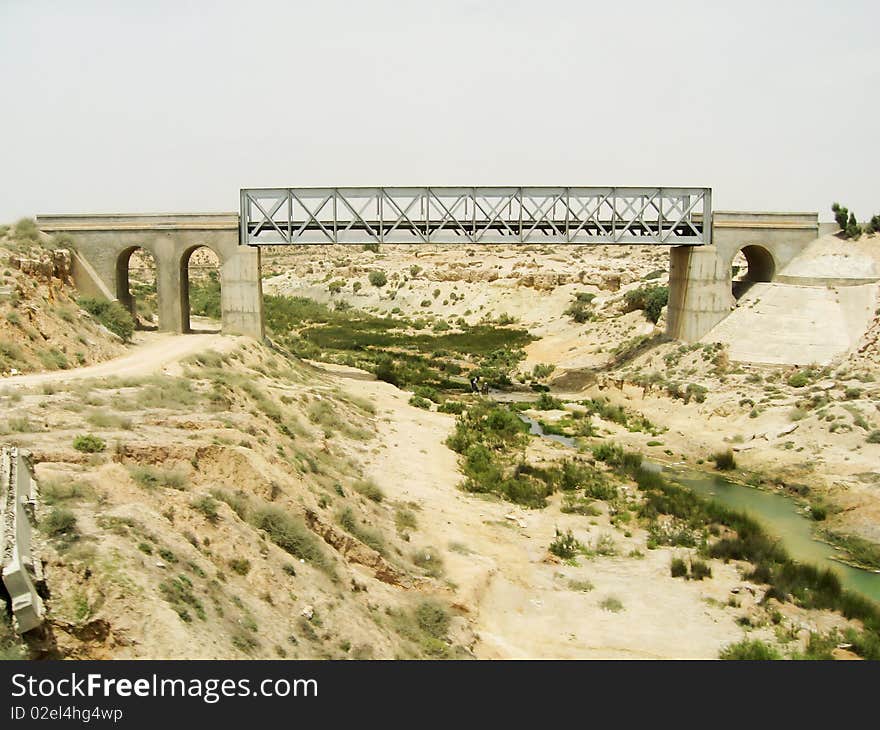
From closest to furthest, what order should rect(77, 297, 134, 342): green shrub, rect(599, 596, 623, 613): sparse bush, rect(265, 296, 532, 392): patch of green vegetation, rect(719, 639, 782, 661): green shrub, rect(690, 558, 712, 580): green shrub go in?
rect(719, 639, 782, 661): green shrub
rect(599, 596, 623, 613): sparse bush
rect(690, 558, 712, 580): green shrub
rect(77, 297, 134, 342): green shrub
rect(265, 296, 532, 392): patch of green vegetation

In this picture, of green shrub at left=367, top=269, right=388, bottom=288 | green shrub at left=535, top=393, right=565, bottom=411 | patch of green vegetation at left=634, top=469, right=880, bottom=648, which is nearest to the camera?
patch of green vegetation at left=634, top=469, right=880, bottom=648

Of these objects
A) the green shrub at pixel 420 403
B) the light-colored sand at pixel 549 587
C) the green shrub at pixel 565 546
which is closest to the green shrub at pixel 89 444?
the light-colored sand at pixel 549 587

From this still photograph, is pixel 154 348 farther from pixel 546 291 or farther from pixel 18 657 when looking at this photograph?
pixel 546 291

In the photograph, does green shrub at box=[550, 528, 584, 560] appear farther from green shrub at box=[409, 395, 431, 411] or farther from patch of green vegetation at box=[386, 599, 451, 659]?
green shrub at box=[409, 395, 431, 411]

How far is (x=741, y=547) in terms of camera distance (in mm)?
22547

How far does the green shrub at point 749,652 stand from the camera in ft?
53.2

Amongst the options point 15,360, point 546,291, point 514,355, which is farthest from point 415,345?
point 15,360

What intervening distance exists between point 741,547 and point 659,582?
3.52 meters

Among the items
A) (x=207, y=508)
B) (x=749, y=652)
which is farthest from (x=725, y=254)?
(x=207, y=508)

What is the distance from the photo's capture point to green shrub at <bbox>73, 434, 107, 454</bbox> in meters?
16.9

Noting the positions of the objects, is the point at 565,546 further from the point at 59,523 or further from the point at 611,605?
the point at 59,523

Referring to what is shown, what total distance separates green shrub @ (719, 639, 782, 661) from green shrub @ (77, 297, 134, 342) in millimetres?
30651

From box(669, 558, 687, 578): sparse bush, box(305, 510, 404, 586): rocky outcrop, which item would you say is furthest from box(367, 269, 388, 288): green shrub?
box(305, 510, 404, 586): rocky outcrop

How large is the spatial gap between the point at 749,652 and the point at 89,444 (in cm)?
1471
